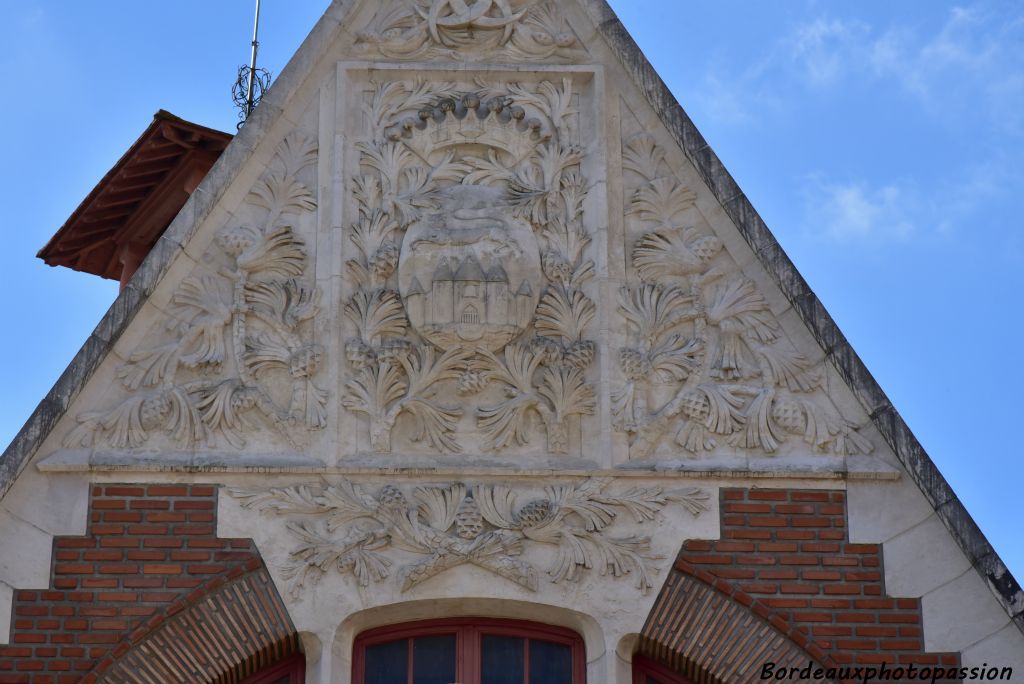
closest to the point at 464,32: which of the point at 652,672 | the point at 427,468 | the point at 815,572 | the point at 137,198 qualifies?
the point at 427,468

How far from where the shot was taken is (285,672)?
44.2ft

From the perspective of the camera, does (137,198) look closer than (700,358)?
No

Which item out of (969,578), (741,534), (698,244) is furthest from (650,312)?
(969,578)

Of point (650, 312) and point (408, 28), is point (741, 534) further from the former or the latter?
point (408, 28)

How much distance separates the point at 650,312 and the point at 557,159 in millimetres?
1228

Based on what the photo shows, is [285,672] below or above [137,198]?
below

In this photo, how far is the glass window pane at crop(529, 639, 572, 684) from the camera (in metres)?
13.5

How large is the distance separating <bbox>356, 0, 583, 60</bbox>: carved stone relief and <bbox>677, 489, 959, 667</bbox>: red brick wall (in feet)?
10.9

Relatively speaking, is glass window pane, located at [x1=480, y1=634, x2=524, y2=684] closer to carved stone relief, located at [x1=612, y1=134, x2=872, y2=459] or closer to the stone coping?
the stone coping

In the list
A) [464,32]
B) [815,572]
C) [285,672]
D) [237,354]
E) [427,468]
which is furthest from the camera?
[464,32]

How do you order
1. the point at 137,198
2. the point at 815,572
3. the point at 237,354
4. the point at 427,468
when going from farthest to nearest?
the point at 137,198 → the point at 237,354 → the point at 427,468 → the point at 815,572

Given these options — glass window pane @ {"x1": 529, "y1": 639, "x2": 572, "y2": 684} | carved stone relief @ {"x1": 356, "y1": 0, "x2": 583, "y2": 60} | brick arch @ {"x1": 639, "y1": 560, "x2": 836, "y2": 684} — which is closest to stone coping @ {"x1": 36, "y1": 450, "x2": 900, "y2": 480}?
brick arch @ {"x1": 639, "y1": 560, "x2": 836, "y2": 684}

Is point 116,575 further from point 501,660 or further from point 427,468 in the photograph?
point 501,660

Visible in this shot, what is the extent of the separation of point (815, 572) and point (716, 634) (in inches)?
27.4
